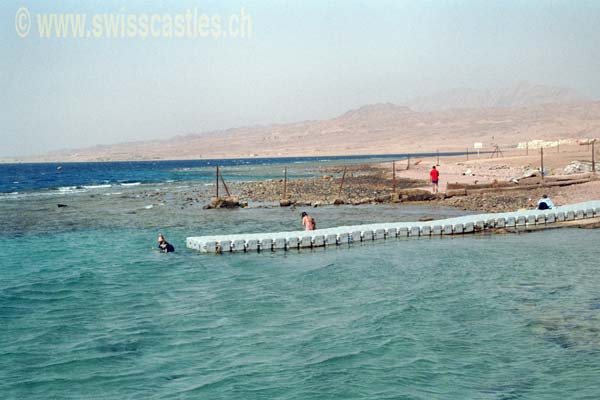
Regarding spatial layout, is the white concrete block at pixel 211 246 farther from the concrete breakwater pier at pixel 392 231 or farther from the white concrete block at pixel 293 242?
the white concrete block at pixel 293 242

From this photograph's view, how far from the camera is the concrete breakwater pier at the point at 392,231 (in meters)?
23.0

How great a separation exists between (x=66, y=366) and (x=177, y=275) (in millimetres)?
7782

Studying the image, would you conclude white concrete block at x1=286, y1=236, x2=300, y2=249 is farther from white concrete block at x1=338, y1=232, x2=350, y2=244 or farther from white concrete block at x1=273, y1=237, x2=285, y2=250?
white concrete block at x1=338, y1=232, x2=350, y2=244

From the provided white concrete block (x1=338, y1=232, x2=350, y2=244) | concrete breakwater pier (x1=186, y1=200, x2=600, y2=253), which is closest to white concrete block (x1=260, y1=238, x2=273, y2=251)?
concrete breakwater pier (x1=186, y1=200, x2=600, y2=253)

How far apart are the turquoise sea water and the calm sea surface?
42mm

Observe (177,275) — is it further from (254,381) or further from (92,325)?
(254,381)

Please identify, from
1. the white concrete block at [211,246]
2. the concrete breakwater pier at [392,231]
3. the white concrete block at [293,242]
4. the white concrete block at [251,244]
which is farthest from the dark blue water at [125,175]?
the white concrete block at [293,242]

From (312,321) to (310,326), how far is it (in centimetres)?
36

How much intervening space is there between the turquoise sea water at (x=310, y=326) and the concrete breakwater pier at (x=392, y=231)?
1177 mm

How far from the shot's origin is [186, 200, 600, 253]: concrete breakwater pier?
2297 centimetres

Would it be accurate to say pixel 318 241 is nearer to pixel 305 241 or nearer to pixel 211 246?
pixel 305 241

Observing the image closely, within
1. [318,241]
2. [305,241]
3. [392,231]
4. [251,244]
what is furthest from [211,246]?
[392,231]

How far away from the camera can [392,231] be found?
24.8 meters

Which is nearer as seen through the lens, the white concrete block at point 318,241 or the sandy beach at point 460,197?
the white concrete block at point 318,241
